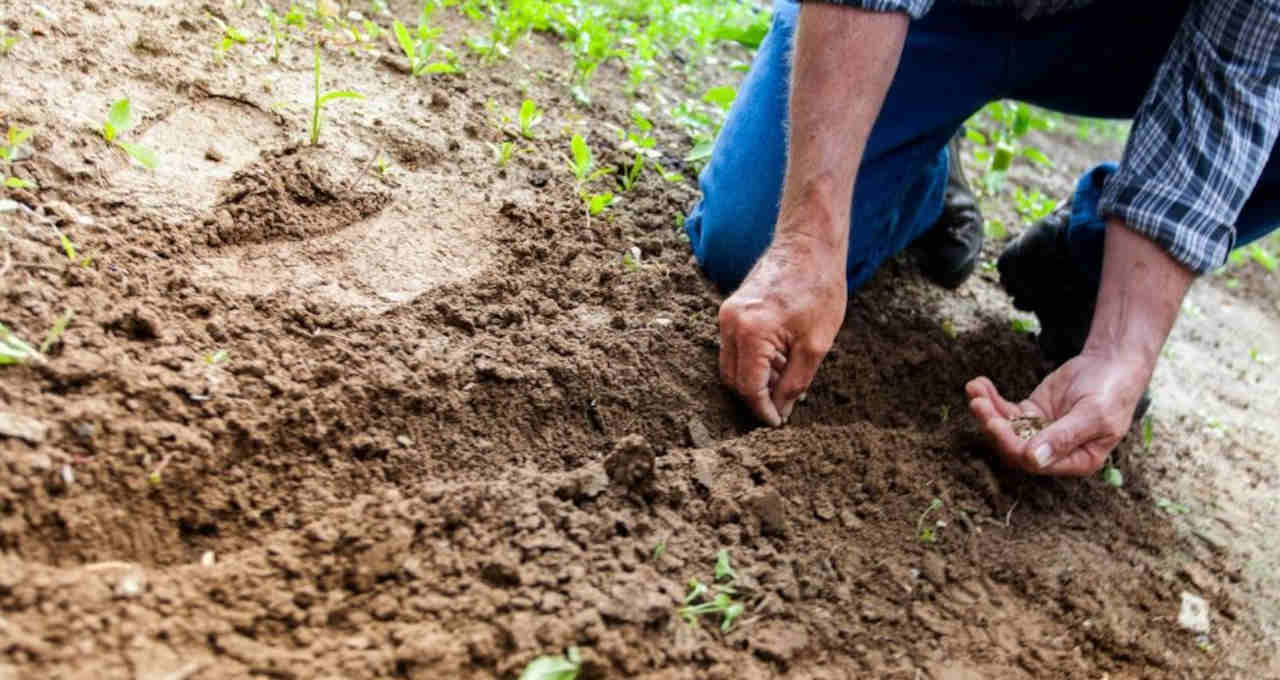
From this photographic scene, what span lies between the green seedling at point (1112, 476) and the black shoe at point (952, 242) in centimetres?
66

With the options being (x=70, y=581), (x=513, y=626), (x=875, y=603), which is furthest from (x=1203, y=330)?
(x=70, y=581)

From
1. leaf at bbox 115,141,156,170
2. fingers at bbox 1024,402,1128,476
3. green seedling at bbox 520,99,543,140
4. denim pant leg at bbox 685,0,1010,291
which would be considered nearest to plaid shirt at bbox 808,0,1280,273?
denim pant leg at bbox 685,0,1010,291

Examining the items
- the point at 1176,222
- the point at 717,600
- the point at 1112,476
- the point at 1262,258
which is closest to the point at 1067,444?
the point at 1112,476

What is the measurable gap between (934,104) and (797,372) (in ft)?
2.61

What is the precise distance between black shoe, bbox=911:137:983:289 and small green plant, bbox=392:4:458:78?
1.30 m

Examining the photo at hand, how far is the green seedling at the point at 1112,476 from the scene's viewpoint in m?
2.03

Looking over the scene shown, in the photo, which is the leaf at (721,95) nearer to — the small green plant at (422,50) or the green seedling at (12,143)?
the small green plant at (422,50)

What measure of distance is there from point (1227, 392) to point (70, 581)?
281cm

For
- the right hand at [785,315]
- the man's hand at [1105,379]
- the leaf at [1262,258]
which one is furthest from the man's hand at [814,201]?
A: the leaf at [1262,258]

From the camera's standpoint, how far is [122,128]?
1.82 meters

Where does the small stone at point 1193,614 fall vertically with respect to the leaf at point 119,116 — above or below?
below

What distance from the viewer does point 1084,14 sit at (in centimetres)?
216

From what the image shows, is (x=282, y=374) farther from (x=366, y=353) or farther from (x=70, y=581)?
(x=70, y=581)

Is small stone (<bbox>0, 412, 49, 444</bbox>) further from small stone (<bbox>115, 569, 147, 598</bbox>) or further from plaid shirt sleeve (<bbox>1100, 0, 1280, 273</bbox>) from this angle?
plaid shirt sleeve (<bbox>1100, 0, 1280, 273</bbox>)
